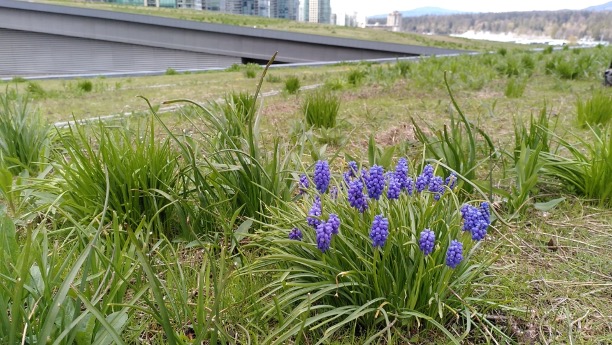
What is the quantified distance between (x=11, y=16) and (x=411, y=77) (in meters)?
40.2

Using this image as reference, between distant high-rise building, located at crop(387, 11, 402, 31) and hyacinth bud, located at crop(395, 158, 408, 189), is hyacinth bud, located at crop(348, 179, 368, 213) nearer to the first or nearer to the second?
hyacinth bud, located at crop(395, 158, 408, 189)

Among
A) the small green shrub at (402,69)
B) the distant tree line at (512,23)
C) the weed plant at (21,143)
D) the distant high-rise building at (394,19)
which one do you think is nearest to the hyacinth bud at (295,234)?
the weed plant at (21,143)

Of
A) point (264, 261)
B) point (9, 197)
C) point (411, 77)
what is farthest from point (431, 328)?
point (411, 77)

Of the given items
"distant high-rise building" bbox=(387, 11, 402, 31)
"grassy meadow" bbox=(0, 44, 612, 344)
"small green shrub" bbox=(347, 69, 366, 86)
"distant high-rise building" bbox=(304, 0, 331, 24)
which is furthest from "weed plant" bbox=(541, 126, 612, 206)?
"distant high-rise building" bbox=(387, 11, 402, 31)

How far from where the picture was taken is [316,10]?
4754 inches

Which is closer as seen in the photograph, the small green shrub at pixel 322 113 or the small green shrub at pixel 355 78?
the small green shrub at pixel 322 113

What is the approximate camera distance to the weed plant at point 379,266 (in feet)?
5.00

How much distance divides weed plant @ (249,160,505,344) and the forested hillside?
148 meters

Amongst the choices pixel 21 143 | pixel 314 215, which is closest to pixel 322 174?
pixel 314 215

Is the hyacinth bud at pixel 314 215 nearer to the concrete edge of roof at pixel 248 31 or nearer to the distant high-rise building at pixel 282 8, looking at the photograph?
the concrete edge of roof at pixel 248 31

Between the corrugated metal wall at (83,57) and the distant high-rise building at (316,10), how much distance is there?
265 feet

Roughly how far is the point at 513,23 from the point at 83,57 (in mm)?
154472

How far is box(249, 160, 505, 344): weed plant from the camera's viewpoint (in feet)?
5.00

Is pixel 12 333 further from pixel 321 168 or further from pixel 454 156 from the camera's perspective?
pixel 454 156
